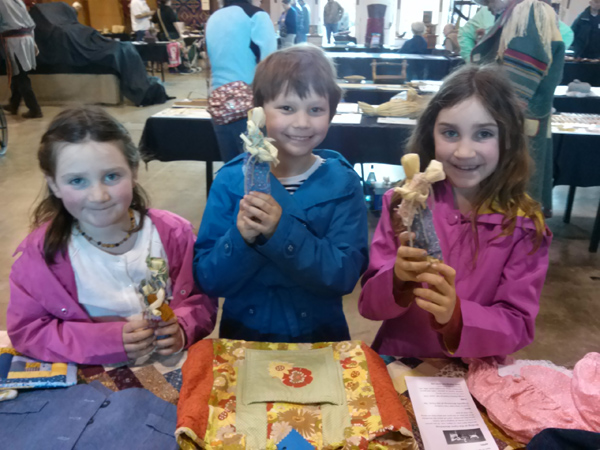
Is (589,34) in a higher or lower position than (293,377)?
higher

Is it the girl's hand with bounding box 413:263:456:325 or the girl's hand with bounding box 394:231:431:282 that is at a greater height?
the girl's hand with bounding box 394:231:431:282

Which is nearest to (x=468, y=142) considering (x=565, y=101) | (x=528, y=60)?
(x=528, y=60)

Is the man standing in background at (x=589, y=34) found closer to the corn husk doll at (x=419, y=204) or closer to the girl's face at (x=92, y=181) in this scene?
the corn husk doll at (x=419, y=204)

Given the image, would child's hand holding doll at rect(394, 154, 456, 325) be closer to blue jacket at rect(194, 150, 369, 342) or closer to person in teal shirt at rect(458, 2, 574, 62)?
blue jacket at rect(194, 150, 369, 342)

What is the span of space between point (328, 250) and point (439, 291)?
0.33 meters

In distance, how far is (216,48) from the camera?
3322 mm

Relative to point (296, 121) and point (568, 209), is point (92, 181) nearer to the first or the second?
point (296, 121)

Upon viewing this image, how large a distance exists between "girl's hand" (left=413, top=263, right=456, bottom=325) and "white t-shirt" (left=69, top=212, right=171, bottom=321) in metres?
0.78

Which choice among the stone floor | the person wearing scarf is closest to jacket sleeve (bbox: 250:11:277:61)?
the stone floor

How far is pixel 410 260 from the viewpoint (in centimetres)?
107

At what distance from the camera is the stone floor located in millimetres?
2918

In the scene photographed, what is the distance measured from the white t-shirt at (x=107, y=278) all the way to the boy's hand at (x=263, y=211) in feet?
1.40

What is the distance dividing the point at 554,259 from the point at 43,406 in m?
3.73

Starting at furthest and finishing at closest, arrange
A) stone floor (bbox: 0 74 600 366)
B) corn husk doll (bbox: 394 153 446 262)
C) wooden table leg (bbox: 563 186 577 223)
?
wooden table leg (bbox: 563 186 577 223) → stone floor (bbox: 0 74 600 366) → corn husk doll (bbox: 394 153 446 262)
